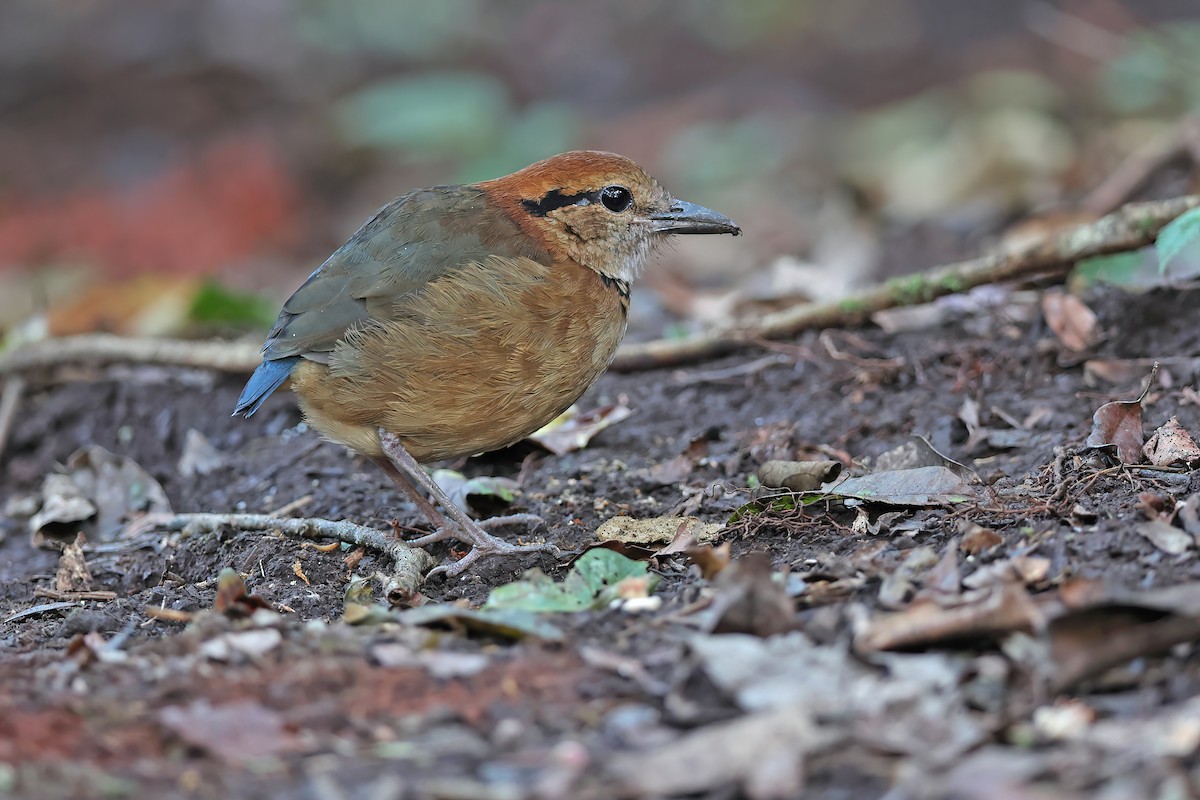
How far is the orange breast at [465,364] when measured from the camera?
169 inches

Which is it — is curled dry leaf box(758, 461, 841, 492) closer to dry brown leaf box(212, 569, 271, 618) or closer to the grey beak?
the grey beak

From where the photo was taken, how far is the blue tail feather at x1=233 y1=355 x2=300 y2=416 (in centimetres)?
451

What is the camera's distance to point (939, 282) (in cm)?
Answer: 519

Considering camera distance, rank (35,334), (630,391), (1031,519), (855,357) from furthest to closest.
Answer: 1. (35,334)
2. (630,391)
3. (855,357)
4. (1031,519)

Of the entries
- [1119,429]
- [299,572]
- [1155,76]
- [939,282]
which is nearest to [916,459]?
[1119,429]

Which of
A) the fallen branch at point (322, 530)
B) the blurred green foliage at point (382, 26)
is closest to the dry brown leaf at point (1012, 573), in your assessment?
the fallen branch at point (322, 530)

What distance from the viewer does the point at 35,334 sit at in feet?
20.6

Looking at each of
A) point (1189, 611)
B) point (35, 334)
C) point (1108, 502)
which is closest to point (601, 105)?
point (35, 334)

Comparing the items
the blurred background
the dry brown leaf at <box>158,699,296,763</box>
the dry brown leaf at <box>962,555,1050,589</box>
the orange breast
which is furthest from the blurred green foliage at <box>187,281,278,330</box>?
the dry brown leaf at <box>962,555,1050,589</box>

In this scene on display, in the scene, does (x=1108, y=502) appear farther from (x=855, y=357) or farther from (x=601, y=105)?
(x=601, y=105)

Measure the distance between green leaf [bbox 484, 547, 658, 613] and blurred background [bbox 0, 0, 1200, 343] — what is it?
2.82 metres

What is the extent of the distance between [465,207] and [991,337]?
2214mm

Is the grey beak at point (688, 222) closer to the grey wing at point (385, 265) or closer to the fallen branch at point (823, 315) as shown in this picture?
the grey wing at point (385, 265)

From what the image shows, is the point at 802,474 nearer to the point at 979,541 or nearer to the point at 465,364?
the point at 979,541
